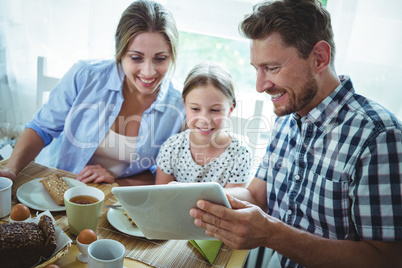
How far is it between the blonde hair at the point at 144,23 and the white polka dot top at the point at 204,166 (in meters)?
0.46

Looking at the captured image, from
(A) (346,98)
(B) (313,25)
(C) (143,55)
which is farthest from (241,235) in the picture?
(C) (143,55)

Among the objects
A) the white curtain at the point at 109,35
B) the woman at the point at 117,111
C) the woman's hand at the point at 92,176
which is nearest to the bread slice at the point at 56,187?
the woman's hand at the point at 92,176

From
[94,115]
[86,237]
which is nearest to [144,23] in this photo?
[94,115]

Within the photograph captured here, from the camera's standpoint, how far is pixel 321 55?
3.82 feet

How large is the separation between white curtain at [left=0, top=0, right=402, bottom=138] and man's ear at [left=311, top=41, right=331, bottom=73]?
2.05ft

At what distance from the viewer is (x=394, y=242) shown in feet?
3.34

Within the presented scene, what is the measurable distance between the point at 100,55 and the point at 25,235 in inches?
67.0

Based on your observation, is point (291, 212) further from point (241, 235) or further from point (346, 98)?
point (346, 98)

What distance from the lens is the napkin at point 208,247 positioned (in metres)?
0.97

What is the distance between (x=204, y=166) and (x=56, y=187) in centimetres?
65

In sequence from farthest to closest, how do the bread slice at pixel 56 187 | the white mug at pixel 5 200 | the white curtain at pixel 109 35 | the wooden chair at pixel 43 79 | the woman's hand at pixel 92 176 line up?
the wooden chair at pixel 43 79
the white curtain at pixel 109 35
the woman's hand at pixel 92 176
the bread slice at pixel 56 187
the white mug at pixel 5 200

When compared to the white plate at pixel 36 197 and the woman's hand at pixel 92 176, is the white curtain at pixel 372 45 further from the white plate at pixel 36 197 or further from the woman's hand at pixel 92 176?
the white plate at pixel 36 197

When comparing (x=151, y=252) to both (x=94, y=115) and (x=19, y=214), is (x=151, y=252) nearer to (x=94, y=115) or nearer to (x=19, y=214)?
(x=19, y=214)

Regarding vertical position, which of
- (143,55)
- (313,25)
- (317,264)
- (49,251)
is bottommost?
(317,264)
